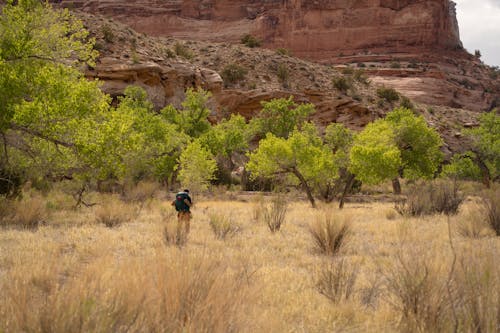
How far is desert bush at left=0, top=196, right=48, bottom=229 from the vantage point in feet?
34.8

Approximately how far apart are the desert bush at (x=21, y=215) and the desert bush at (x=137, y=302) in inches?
328

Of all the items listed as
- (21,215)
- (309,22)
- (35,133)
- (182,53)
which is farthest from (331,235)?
(309,22)

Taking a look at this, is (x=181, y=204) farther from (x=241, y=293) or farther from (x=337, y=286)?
(x=241, y=293)

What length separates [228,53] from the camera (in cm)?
5419

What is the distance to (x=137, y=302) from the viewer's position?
9.55 ft

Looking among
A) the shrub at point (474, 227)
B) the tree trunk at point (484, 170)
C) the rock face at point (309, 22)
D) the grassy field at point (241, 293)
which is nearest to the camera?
the grassy field at point (241, 293)

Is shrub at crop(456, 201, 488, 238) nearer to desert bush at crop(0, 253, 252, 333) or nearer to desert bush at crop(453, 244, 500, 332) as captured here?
desert bush at crop(453, 244, 500, 332)

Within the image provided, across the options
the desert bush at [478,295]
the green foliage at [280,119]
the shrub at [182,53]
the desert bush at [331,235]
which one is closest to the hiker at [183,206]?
the desert bush at [331,235]

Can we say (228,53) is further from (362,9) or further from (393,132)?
(362,9)

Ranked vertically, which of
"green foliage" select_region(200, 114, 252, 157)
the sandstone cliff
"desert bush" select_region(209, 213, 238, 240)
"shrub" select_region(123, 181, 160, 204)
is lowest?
"shrub" select_region(123, 181, 160, 204)

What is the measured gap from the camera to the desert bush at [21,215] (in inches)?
417

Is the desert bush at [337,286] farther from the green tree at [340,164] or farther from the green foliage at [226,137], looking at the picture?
the green foliage at [226,137]

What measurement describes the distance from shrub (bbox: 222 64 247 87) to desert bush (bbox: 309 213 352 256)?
1571 inches

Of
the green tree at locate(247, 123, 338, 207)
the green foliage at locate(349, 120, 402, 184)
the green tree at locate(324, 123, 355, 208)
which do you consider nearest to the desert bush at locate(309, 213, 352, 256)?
the green tree at locate(247, 123, 338, 207)
